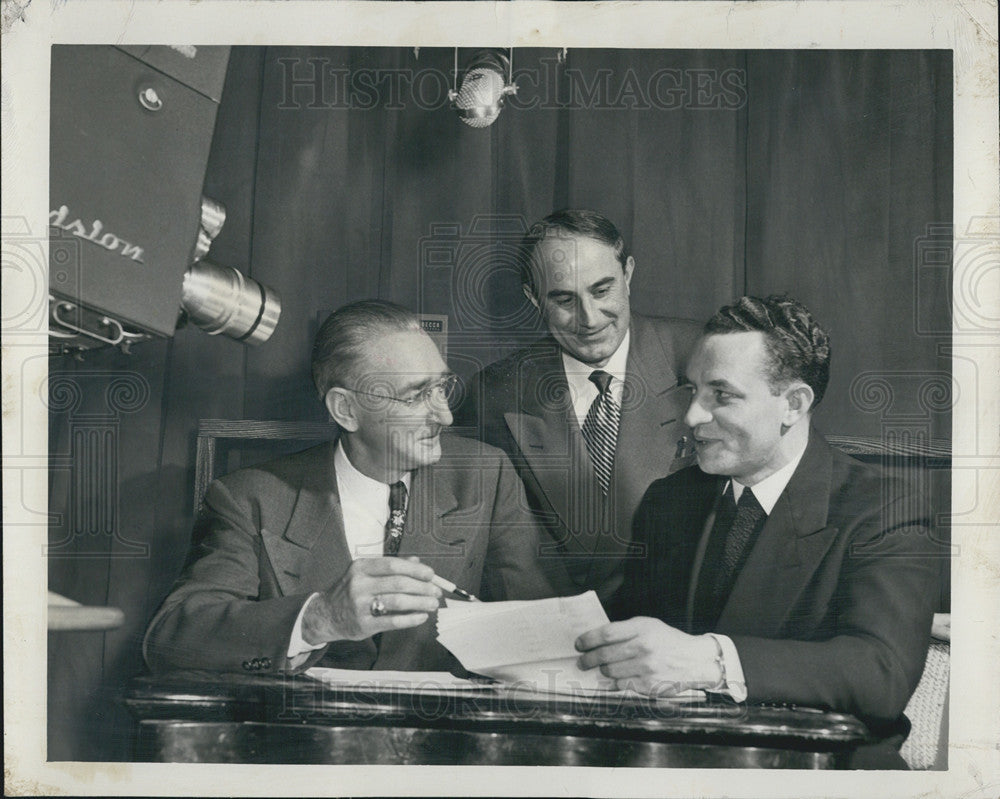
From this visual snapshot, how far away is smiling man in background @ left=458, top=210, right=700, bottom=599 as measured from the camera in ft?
8.89

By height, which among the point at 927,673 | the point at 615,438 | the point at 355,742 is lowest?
the point at 355,742

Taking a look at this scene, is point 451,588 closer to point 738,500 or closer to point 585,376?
point 585,376

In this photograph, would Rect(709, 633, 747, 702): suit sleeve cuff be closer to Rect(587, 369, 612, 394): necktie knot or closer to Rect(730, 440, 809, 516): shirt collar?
Rect(730, 440, 809, 516): shirt collar

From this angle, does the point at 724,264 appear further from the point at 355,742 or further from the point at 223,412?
the point at 355,742

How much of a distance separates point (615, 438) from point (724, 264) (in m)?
0.53

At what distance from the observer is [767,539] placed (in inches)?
105

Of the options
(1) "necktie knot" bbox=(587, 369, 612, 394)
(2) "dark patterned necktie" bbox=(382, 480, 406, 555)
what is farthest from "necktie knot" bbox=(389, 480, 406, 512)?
(1) "necktie knot" bbox=(587, 369, 612, 394)

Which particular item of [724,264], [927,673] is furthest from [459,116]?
[927,673]

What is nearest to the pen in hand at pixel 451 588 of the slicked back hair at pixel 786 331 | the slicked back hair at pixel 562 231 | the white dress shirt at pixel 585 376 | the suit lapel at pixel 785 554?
the white dress shirt at pixel 585 376

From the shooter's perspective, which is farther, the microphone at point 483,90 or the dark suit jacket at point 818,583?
the microphone at point 483,90

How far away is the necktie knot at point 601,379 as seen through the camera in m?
2.73

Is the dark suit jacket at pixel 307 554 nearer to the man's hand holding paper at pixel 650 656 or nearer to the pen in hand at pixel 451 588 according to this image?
the pen in hand at pixel 451 588

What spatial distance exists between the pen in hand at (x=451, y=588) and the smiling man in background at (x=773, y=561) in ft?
1.01

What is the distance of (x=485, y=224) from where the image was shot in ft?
9.03
